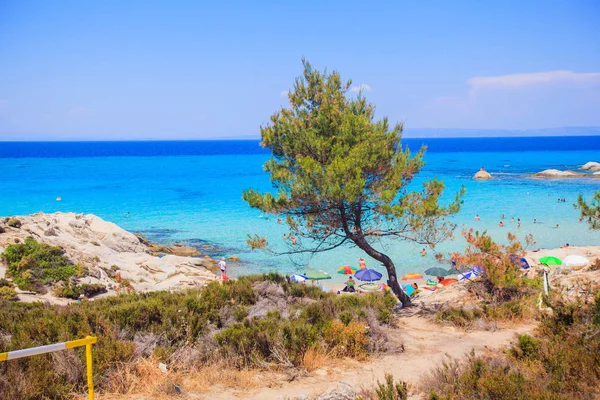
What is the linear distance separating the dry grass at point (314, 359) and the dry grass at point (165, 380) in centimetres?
80

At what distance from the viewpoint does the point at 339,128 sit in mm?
12242

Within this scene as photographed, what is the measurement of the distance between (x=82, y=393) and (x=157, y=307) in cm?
235

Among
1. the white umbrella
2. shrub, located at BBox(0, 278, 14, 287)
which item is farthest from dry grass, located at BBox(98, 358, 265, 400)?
the white umbrella

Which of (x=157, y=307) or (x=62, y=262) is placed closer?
(x=157, y=307)

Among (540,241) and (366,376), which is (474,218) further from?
(366,376)

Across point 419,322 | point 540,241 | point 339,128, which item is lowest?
point 540,241

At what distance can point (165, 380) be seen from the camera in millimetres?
7082

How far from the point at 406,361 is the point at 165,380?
13.8ft

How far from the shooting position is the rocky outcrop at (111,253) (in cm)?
2248

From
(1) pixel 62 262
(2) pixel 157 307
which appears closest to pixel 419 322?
(2) pixel 157 307

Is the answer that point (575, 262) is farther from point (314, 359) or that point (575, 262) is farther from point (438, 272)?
point (314, 359)

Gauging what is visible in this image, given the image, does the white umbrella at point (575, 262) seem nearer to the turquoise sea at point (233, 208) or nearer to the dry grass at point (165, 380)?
the turquoise sea at point (233, 208)

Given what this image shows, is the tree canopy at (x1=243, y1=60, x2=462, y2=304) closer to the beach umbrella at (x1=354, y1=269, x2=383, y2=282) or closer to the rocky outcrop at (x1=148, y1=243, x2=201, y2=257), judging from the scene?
the beach umbrella at (x1=354, y1=269, x2=383, y2=282)

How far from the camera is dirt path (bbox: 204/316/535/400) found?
720 cm
